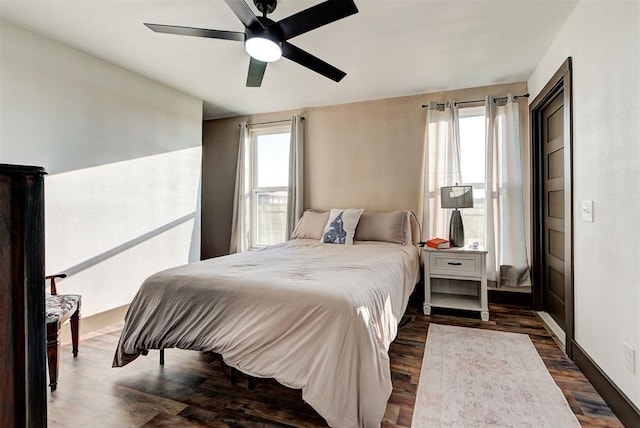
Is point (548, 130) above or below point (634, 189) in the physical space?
above

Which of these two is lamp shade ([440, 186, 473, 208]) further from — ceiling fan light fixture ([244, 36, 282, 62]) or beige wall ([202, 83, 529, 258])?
ceiling fan light fixture ([244, 36, 282, 62])

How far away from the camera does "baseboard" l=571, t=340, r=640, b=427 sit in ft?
5.01

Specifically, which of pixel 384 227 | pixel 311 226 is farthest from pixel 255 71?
pixel 384 227

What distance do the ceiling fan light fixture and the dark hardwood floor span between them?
2.07 metres

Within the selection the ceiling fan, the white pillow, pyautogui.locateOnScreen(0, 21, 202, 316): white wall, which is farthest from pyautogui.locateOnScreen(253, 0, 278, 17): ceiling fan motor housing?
the white pillow

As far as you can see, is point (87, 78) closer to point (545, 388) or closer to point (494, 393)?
point (494, 393)

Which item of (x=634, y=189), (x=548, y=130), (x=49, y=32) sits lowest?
(x=634, y=189)

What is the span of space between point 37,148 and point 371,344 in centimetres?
281

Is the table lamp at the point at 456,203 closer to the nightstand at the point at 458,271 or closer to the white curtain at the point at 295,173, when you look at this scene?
the nightstand at the point at 458,271

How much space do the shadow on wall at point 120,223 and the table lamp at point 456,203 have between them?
2.90 m

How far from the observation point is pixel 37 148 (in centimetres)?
250

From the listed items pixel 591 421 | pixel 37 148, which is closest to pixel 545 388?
pixel 591 421

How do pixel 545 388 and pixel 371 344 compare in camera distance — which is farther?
pixel 545 388

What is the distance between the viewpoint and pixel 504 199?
3479mm
